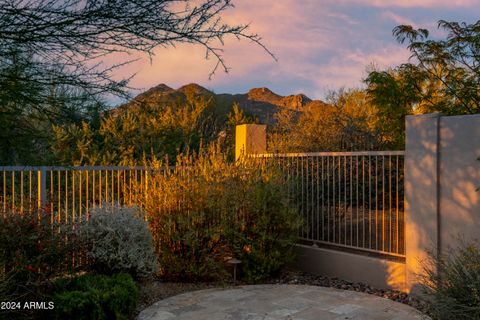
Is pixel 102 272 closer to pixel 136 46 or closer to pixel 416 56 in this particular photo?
pixel 136 46

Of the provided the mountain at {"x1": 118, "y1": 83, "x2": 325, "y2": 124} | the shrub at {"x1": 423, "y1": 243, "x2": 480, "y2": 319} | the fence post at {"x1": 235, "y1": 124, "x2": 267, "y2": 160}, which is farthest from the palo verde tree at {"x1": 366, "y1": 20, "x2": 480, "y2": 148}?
the shrub at {"x1": 423, "y1": 243, "x2": 480, "y2": 319}

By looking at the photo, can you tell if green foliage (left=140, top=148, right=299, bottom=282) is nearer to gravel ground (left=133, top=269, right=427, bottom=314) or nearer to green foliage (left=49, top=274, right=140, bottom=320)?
gravel ground (left=133, top=269, right=427, bottom=314)

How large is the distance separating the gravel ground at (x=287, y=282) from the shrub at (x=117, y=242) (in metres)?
0.35

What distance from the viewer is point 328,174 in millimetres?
7930

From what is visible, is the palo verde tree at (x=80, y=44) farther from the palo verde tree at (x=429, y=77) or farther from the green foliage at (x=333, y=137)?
the palo verde tree at (x=429, y=77)

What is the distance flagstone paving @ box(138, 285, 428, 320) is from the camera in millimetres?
5680

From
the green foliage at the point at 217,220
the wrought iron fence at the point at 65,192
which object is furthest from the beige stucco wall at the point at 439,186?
the wrought iron fence at the point at 65,192

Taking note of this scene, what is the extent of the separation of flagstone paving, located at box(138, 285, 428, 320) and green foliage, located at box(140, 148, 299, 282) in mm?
580

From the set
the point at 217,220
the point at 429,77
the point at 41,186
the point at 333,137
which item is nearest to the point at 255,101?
the point at 429,77

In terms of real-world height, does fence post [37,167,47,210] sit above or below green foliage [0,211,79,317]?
above

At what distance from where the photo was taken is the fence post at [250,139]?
365 inches

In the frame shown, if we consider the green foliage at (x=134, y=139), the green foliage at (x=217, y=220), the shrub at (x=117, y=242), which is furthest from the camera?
the green foliage at (x=134, y=139)

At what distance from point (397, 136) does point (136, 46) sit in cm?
765

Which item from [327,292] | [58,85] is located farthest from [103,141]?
[58,85]
